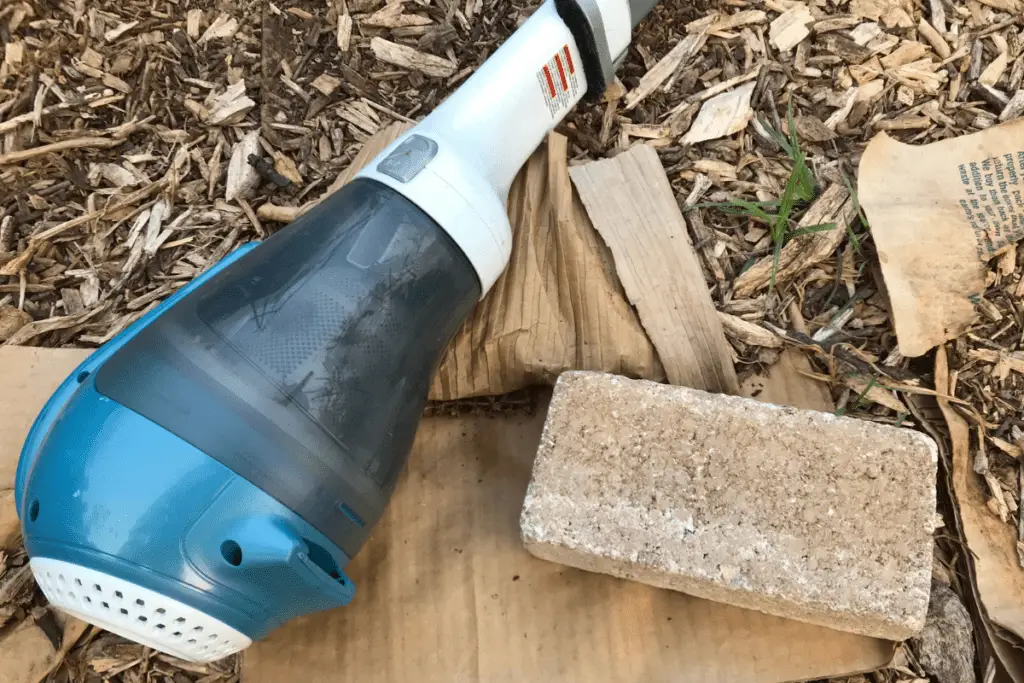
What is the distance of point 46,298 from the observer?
1.25 metres

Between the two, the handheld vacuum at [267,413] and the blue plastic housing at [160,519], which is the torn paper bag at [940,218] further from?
the blue plastic housing at [160,519]

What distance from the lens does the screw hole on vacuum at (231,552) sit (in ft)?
2.59

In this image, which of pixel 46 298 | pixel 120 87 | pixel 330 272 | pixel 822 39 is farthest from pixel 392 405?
pixel 822 39

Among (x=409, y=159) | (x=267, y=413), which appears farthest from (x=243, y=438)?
(x=409, y=159)

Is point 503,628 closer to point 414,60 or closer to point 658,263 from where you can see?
point 658,263

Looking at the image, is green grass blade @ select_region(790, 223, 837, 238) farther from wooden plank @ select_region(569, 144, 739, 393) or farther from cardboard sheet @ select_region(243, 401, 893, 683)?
cardboard sheet @ select_region(243, 401, 893, 683)

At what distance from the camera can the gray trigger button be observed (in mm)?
977

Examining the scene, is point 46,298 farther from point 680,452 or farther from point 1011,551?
point 1011,551

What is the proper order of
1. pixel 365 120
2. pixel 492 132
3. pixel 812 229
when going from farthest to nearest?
pixel 365 120 < pixel 812 229 < pixel 492 132

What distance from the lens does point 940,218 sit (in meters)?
1.19

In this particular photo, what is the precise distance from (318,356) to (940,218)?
101 centimetres

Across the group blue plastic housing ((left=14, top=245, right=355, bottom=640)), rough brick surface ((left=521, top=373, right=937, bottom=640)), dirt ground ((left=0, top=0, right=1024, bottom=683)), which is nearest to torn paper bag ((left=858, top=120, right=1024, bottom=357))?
dirt ground ((left=0, top=0, right=1024, bottom=683))

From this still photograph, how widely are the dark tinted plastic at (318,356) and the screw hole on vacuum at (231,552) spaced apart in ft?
0.23

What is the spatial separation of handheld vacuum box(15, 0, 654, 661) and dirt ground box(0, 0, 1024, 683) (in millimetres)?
319
